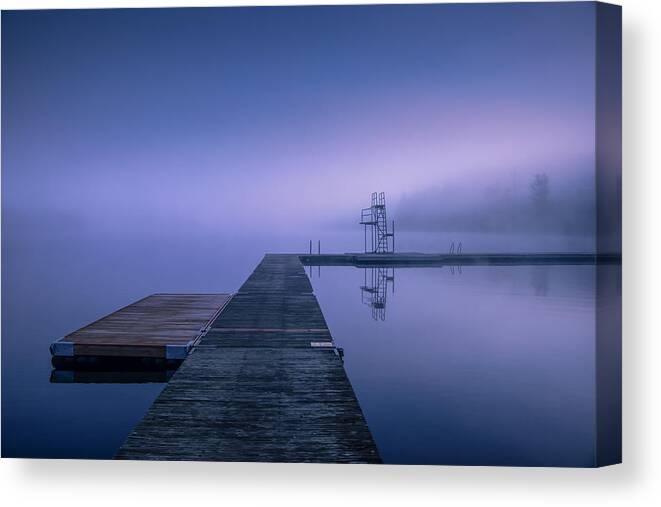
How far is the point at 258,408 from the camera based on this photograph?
146 inches

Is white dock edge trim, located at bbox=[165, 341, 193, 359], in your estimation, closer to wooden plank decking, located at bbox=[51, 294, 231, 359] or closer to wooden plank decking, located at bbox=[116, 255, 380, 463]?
wooden plank decking, located at bbox=[51, 294, 231, 359]

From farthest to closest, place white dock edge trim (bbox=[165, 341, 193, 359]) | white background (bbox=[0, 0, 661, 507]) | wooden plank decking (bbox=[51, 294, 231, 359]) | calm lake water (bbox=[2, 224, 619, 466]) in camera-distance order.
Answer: wooden plank decking (bbox=[51, 294, 231, 359]) < white dock edge trim (bbox=[165, 341, 193, 359]) < calm lake water (bbox=[2, 224, 619, 466]) < white background (bbox=[0, 0, 661, 507])

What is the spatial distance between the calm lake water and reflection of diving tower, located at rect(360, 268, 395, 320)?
125 millimetres

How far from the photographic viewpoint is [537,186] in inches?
326

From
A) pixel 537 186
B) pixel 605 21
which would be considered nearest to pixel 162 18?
pixel 605 21

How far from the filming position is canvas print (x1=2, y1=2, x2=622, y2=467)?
4059mm

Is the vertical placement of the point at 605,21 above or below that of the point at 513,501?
above

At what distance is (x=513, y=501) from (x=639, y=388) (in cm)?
120

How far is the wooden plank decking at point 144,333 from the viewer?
6258mm

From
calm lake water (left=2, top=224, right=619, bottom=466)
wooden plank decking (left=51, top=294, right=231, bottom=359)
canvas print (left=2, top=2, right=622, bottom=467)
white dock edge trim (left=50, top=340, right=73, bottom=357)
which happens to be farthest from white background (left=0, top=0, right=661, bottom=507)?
white dock edge trim (left=50, top=340, right=73, bottom=357)

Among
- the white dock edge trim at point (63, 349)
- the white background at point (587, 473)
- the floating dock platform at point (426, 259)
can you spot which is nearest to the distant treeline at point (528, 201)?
the white background at point (587, 473)

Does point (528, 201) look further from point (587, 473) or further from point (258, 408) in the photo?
point (258, 408)

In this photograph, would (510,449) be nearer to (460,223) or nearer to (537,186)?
(537,186)

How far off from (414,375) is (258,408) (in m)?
3.59
